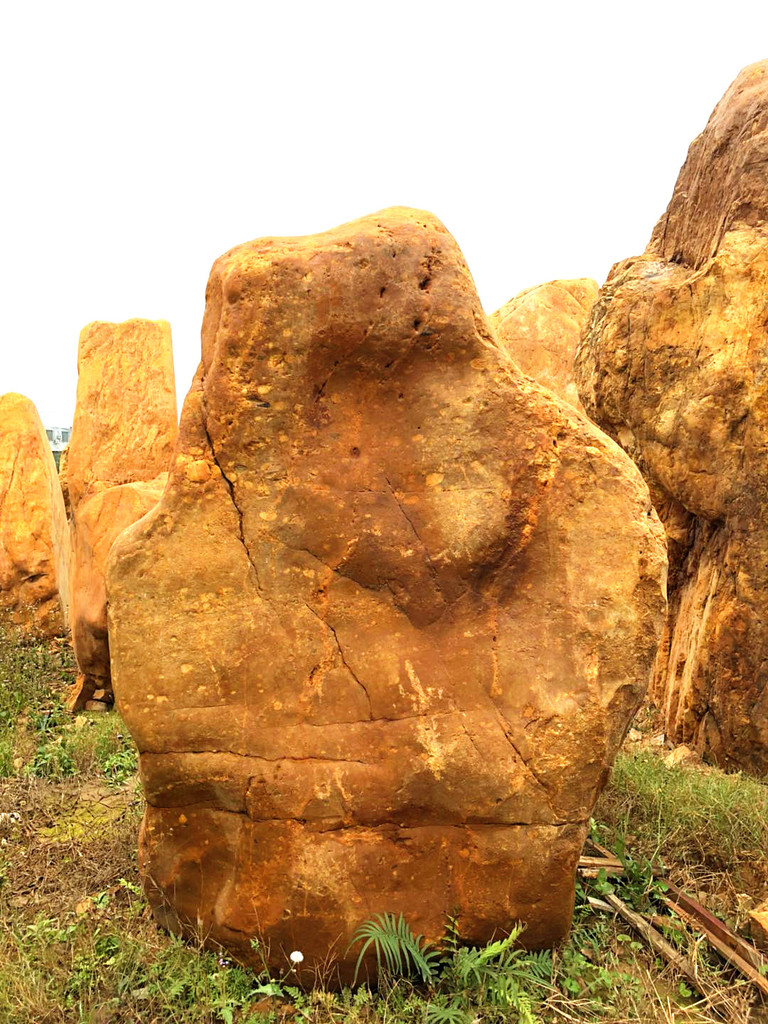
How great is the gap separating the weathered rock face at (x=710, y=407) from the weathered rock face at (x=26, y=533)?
4491 millimetres

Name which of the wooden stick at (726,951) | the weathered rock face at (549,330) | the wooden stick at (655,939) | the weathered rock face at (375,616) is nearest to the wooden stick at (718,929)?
the wooden stick at (726,951)

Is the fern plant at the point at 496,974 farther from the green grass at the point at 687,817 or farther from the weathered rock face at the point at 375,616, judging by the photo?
the green grass at the point at 687,817

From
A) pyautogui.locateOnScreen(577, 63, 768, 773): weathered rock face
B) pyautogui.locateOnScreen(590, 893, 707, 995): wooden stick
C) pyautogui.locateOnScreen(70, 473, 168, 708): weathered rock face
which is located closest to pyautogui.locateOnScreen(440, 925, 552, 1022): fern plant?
pyautogui.locateOnScreen(590, 893, 707, 995): wooden stick

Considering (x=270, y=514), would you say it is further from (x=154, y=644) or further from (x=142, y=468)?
(x=142, y=468)

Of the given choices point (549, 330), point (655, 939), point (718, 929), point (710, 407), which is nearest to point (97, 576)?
point (710, 407)

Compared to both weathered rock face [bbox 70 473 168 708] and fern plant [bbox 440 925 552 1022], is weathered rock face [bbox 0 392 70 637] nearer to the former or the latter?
weathered rock face [bbox 70 473 168 708]

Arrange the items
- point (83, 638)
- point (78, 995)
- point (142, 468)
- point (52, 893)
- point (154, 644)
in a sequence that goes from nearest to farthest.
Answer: point (78, 995)
point (154, 644)
point (52, 893)
point (83, 638)
point (142, 468)

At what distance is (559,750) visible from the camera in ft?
8.59

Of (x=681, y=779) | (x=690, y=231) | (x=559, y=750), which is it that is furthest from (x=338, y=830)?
(x=690, y=231)

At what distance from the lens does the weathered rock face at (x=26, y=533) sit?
22.8ft

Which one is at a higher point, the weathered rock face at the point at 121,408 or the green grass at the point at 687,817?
the weathered rock face at the point at 121,408

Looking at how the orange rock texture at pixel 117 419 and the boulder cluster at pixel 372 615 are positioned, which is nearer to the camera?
the boulder cluster at pixel 372 615

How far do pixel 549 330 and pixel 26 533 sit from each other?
5209 mm

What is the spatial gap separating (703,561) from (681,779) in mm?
1469
